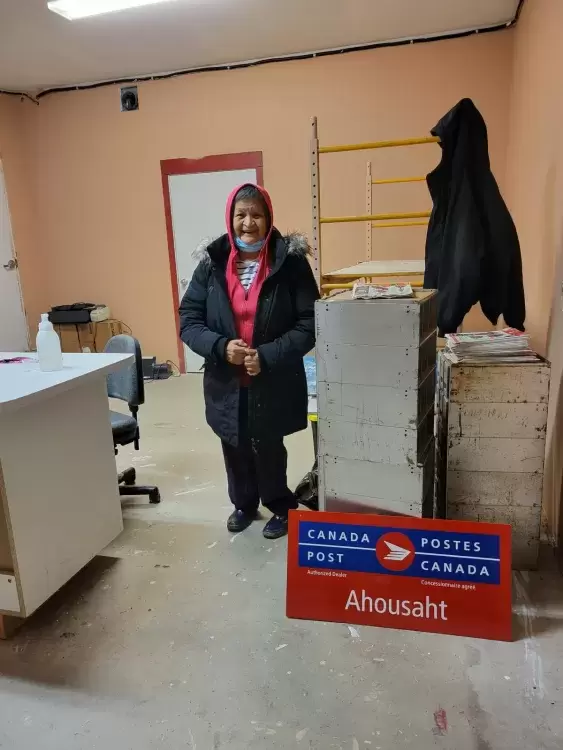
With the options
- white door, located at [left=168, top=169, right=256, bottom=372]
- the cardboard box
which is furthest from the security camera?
the cardboard box

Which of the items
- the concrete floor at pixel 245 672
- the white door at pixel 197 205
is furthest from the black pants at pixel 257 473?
the white door at pixel 197 205

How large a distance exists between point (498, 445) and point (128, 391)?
59.3 inches

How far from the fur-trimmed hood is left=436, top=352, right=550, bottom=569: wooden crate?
2.16 ft

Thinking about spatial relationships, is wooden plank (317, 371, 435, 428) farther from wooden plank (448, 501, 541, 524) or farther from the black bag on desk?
the black bag on desk

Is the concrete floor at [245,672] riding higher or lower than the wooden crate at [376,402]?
lower

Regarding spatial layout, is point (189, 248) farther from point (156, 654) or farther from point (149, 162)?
point (156, 654)

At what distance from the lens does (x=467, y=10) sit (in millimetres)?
3361

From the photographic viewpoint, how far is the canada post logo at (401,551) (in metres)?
1.52

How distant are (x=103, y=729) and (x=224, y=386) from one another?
3.61 ft

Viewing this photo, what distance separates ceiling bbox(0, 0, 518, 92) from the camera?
125 inches

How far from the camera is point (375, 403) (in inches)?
67.5

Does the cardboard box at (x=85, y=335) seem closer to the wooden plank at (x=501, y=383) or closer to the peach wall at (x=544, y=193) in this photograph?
the peach wall at (x=544, y=193)

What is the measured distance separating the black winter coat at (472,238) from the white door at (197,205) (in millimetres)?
2711

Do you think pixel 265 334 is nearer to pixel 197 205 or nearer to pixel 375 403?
pixel 375 403
